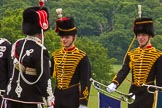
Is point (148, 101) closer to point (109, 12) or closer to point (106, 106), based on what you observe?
point (106, 106)

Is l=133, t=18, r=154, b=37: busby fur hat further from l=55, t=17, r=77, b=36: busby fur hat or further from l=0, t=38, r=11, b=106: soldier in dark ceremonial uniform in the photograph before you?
l=0, t=38, r=11, b=106: soldier in dark ceremonial uniform

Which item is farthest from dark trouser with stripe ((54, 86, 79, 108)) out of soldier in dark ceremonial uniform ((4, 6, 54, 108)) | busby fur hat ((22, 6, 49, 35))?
busby fur hat ((22, 6, 49, 35))

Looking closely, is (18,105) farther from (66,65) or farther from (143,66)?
(143,66)

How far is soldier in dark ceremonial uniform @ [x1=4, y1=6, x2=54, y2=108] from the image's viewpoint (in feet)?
24.2

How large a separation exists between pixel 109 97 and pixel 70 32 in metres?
0.94

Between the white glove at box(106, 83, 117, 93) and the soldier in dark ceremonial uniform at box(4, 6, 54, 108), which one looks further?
the white glove at box(106, 83, 117, 93)

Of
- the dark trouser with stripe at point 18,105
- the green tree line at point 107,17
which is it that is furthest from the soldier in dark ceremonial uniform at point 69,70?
the green tree line at point 107,17

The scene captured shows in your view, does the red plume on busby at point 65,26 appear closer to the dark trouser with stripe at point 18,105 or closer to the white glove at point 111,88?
the white glove at point 111,88

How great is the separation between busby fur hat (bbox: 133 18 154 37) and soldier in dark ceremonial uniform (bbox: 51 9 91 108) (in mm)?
716

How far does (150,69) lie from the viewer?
9.01m

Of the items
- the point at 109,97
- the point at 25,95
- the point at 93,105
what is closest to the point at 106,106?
the point at 109,97

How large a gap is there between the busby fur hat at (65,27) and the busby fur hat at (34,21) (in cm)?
140

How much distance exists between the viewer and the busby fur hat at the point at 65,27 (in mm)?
8945

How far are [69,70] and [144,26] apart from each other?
→ 1048 mm
